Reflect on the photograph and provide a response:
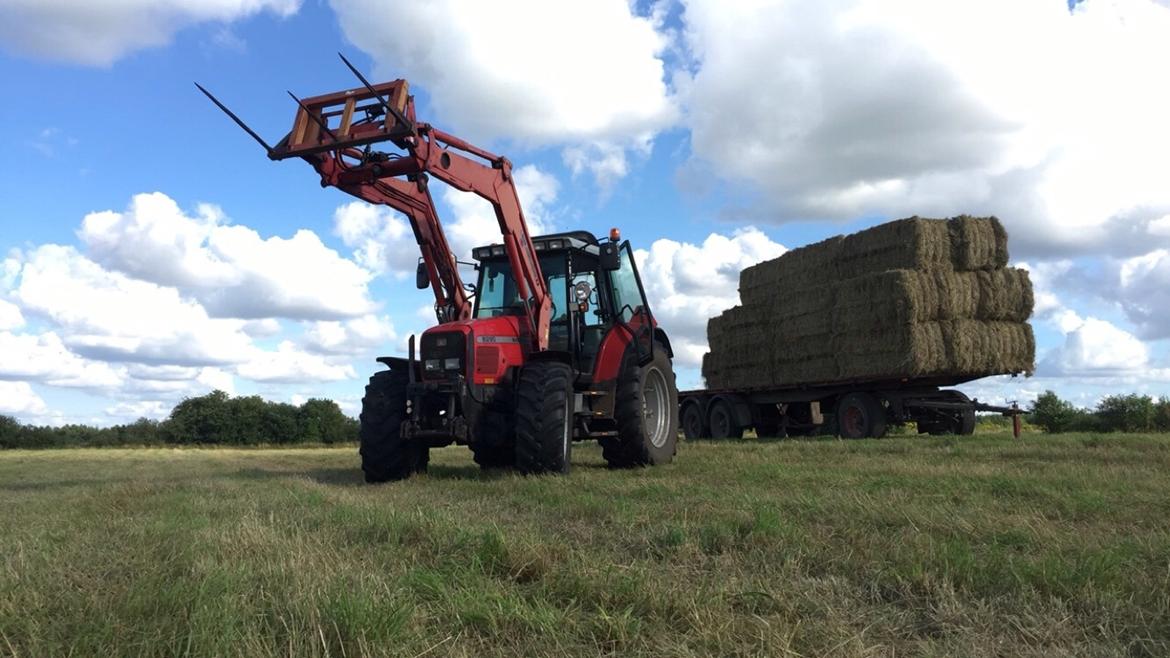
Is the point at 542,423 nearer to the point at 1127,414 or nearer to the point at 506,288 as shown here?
the point at 506,288

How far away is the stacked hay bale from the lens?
13.8m

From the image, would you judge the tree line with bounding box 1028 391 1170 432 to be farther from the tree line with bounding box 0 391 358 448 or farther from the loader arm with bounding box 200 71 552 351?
the tree line with bounding box 0 391 358 448

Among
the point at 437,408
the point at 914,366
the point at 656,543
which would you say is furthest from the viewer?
the point at 914,366

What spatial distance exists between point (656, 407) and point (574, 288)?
6.81ft

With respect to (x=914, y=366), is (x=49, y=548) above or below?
below

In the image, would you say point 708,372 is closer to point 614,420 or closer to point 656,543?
point 614,420

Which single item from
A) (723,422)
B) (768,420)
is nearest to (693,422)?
(723,422)

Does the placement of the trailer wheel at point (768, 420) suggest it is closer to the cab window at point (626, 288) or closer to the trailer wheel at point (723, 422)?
the trailer wheel at point (723, 422)

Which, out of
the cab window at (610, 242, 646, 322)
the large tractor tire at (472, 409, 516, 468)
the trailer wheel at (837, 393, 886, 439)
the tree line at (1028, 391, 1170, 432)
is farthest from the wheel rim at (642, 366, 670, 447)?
the tree line at (1028, 391, 1170, 432)

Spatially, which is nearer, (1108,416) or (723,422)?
(723,422)

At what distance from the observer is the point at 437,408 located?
838 cm

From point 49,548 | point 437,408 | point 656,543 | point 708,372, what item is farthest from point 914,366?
point 49,548

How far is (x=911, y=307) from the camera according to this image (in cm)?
1369

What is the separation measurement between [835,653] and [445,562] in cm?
193
